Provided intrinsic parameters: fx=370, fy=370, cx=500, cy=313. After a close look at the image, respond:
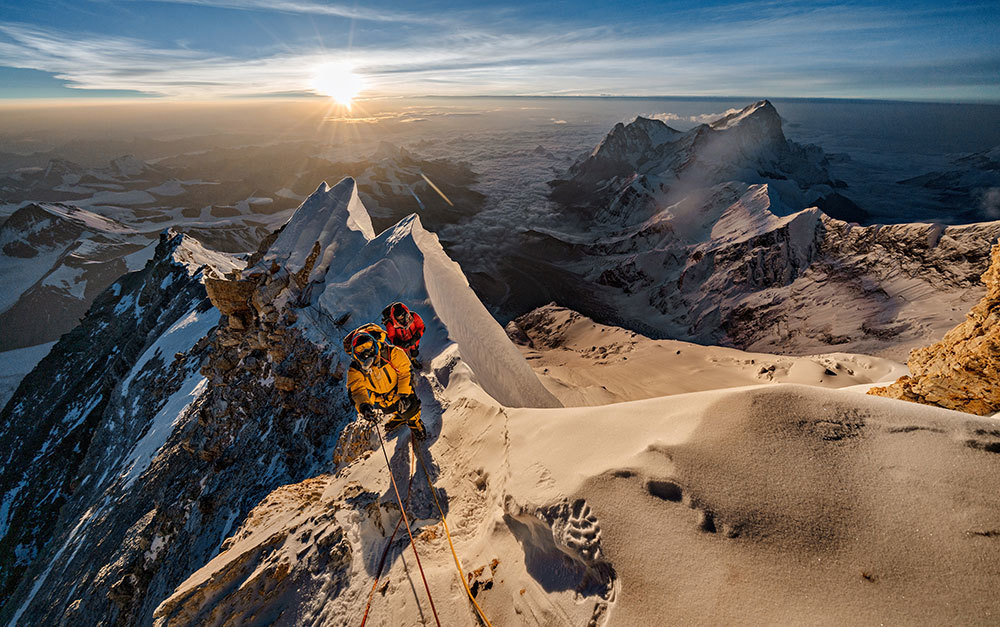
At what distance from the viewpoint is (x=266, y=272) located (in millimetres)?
12672

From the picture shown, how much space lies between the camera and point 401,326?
7.09 metres

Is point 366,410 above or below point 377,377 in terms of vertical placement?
below

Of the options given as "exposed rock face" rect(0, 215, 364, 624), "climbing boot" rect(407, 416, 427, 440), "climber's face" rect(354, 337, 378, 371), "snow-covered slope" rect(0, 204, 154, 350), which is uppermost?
"climber's face" rect(354, 337, 378, 371)

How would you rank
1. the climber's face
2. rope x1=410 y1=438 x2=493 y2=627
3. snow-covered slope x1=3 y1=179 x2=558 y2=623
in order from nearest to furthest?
rope x1=410 y1=438 x2=493 y2=627 < the climber's face < snow-covered slope x1=3 y1=179 x2=558 y2=623

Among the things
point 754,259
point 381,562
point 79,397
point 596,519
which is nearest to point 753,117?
point 754,259

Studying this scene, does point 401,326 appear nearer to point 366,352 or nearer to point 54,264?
point 366,352

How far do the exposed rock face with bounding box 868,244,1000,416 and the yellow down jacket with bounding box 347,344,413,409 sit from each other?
22.2 ft

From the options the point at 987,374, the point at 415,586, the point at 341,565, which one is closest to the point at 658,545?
the point at 415,586

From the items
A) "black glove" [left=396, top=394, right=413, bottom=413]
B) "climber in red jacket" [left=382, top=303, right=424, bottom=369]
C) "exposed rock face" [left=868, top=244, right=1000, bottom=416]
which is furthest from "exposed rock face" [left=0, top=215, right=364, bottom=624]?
"exposed rock face" [left=868, top=244, right=1000, bottom=416]

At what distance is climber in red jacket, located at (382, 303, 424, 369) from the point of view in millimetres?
7035

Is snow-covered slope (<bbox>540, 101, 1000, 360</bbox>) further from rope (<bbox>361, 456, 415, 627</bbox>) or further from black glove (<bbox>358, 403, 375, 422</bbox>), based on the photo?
black glove (<bbox>358, 403, 375, 422</bbox>)

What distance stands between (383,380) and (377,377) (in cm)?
11

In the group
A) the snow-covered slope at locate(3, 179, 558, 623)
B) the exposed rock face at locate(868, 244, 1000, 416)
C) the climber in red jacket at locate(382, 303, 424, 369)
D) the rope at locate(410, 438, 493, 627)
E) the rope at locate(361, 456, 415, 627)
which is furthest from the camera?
the snow-covered slope at locate(3, 179, 558, 623)

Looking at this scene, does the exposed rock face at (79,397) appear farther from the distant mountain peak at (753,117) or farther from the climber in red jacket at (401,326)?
the distant mountain peak at (753,117)
